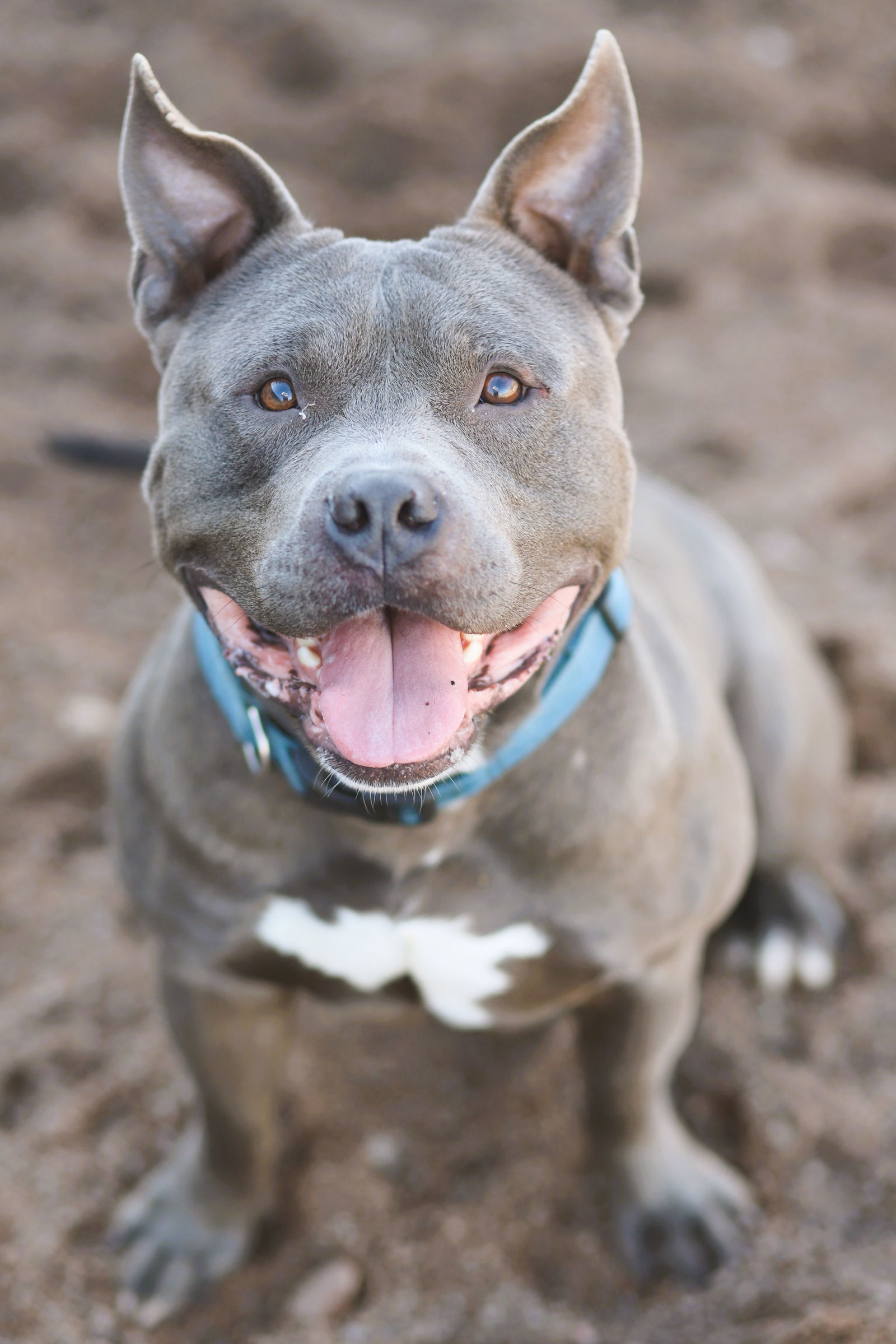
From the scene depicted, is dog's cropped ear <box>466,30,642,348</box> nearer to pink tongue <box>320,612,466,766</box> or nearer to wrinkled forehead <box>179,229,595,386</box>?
wrinkled forehead <box>179,229,595,386</box>

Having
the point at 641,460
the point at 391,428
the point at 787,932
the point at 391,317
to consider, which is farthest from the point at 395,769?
the point at 641,460

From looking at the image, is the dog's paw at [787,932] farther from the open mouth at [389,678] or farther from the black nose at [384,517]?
the black nose at [384,517]

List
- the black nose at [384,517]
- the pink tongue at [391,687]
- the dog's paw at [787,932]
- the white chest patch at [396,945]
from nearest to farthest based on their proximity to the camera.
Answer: the black nose at [384,517] → the pink tongue at [391,687] → the white chest patch at [396,945] → the dog's paw at [787,932]

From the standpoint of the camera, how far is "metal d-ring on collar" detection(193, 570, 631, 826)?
1759mm

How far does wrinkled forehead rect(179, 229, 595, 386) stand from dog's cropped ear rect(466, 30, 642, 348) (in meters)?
0.09

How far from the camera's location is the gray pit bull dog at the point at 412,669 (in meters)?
1.58

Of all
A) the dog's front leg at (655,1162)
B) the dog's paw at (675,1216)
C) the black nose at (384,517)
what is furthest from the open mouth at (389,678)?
the dog's paw at (675,1216)

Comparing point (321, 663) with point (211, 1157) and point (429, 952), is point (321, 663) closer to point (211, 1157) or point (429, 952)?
point (429, 952)

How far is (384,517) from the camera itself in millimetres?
1431

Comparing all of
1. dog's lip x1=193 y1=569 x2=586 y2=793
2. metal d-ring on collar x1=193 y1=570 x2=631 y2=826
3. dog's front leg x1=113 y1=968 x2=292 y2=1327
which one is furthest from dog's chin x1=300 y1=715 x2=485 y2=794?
dog's front leg x1=113 y1=968 x2=292 y2=1327

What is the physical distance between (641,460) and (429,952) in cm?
251

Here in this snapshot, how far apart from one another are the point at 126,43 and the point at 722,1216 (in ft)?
15.7

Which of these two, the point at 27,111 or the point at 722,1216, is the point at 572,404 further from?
the point at 27,111

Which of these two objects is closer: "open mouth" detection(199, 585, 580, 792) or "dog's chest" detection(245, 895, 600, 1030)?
"open mouth" detection(199, 585, 580, 792)
